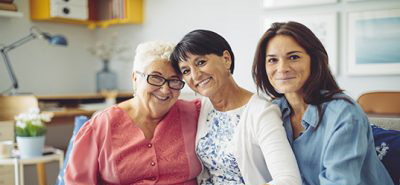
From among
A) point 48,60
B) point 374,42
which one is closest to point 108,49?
point 48,60

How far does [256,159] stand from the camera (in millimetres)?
1491

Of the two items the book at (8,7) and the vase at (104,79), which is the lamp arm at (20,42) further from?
the vase at (104,79)

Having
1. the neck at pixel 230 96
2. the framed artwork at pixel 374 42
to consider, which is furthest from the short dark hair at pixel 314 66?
the framed artwork at pixel 374 42

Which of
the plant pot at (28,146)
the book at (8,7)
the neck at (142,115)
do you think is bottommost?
the plant pot at (28,146)

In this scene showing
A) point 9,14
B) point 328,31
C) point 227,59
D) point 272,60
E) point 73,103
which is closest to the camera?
point 272,60

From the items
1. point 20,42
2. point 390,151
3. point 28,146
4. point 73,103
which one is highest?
point 20,42

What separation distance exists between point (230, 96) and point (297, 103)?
27 cm

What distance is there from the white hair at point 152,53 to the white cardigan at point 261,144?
40cm

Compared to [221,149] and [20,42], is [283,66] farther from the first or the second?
[20,42]

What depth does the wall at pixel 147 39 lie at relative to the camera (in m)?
3.06

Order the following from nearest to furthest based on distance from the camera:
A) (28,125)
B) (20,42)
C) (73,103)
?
(28,125) < (20,42) < (73,103)

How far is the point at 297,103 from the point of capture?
1505 millimetres

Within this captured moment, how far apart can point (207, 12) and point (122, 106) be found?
85.0 inches

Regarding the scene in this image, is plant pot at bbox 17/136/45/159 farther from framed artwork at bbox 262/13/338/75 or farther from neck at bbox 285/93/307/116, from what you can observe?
framed artwork at bbox 262/13/338/75
